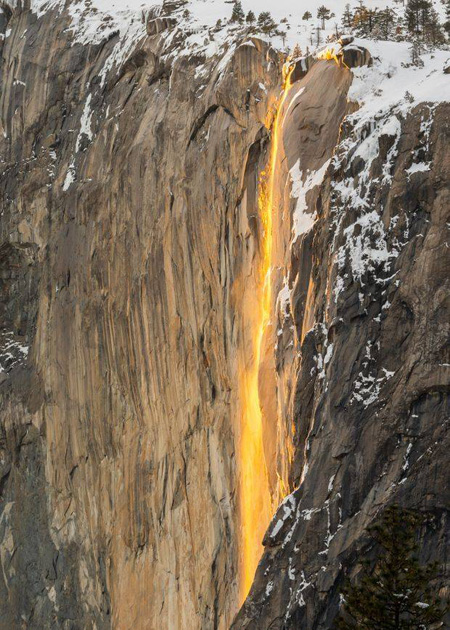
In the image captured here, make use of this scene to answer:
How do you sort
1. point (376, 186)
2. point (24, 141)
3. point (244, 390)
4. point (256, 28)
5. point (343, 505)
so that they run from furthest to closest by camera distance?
point (24, 141) → point (256, 28) → point (244, 390) → point (376, 186) → point (343, 505)

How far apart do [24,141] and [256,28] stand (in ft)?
56.4

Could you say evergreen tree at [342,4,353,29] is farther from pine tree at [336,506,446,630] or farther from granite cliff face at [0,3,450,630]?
pine tree at [336,506,446,630]

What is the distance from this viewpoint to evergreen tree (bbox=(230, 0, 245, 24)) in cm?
5300

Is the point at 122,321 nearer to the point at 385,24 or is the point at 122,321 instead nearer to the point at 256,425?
the point at 256,425

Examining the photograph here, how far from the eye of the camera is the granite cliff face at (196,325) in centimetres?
3309

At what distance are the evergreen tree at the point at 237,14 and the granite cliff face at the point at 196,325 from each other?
86.3 inches

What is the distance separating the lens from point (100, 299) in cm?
5503

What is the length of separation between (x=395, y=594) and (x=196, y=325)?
22.0 meters

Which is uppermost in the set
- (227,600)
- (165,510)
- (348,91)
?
(348,91)

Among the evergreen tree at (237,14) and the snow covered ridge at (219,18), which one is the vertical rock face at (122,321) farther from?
the evergreen tree at (237,14)

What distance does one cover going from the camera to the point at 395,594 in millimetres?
27609

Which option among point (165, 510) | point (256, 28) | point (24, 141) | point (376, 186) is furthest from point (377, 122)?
point (24, 141)

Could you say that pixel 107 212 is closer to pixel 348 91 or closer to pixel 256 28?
pixel 256 28

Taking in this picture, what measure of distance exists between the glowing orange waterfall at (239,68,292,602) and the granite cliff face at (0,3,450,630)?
51 centimetres
